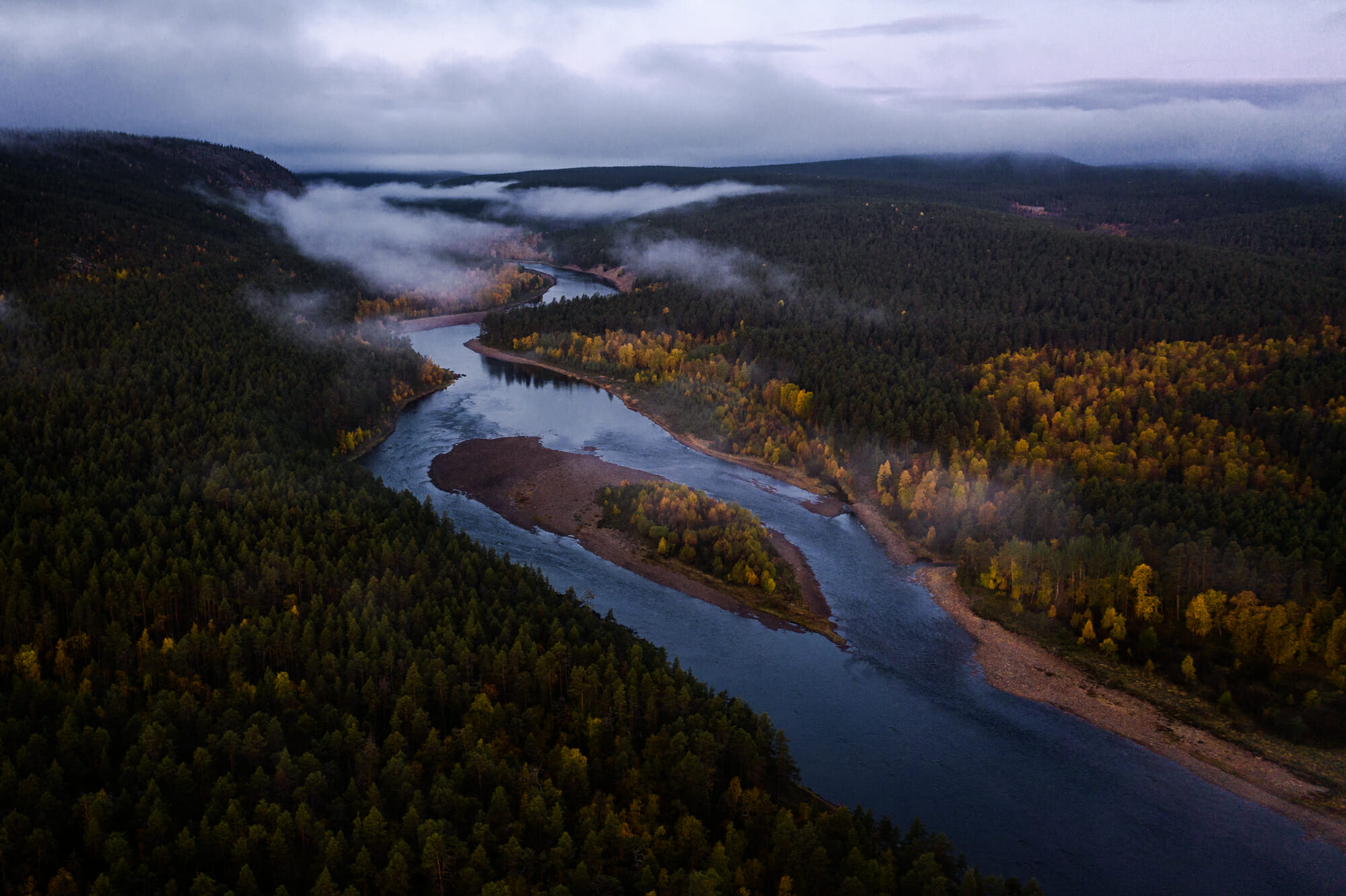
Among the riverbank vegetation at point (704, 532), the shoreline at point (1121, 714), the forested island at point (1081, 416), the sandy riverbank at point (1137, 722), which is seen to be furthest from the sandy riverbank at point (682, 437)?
the sandy riverbank at point (1137, 722)

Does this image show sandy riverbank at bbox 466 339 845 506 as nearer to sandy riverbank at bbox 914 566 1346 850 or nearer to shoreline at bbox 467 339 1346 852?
shoreline at bbox 467 339 1346 852

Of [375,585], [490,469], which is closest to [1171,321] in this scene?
[490,469]

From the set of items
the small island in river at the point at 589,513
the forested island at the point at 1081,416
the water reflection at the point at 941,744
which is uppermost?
the forested island at the point at 1081,416

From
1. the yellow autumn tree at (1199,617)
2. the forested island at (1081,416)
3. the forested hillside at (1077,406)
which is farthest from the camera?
the forested hillside at (1077,406)

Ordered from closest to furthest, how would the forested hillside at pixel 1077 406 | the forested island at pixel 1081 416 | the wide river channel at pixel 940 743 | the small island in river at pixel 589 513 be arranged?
the wide river channel at pixel 940 743 → the forested island at pixel 1081 416 → the forested hillside at pixel 1077 406 → the small island in river at pixel 589 513

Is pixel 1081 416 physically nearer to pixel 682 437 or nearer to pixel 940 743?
pixel 682 437

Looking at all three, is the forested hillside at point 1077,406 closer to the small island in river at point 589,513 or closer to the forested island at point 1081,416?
the forested island at point 1081,416

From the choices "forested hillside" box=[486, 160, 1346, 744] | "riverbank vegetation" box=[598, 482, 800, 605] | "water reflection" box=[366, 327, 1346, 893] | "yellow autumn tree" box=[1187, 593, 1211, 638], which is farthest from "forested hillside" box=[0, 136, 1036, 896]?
"forested hillside" box=[486, 160, 1346, 744]
